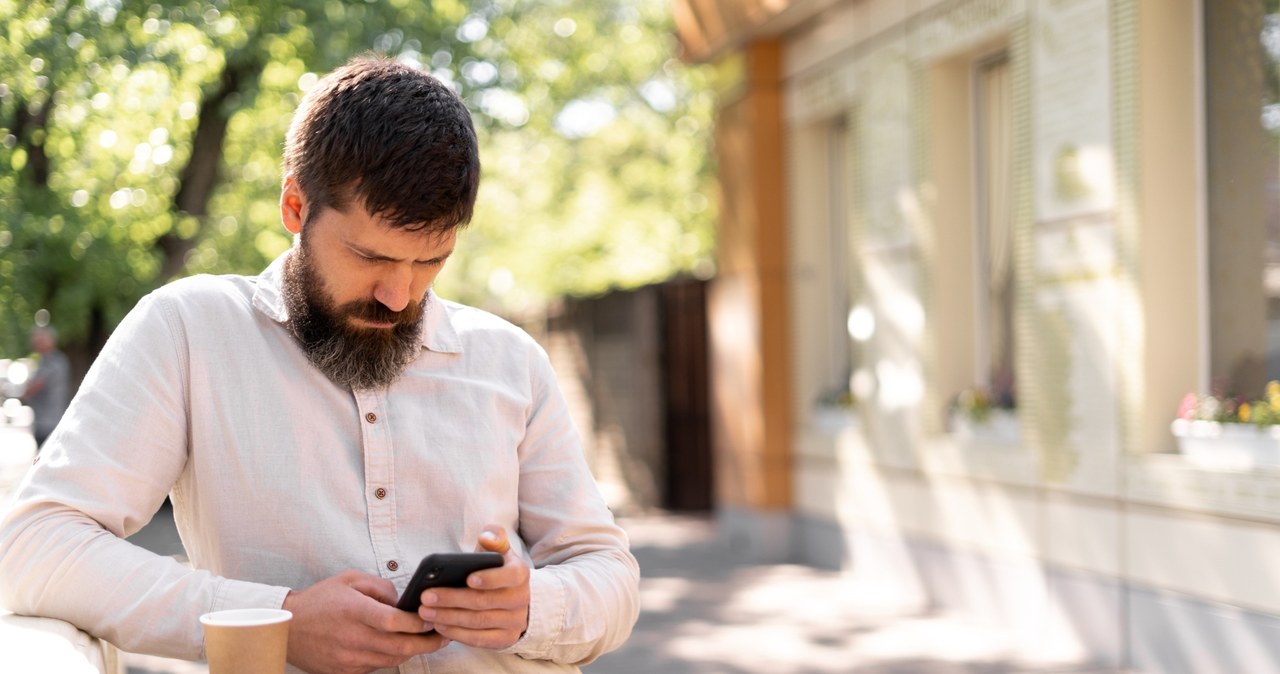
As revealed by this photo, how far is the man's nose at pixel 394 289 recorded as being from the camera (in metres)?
2.34

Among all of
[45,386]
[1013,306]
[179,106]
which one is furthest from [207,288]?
[45,386]

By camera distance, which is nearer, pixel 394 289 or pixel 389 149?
pixel 389 149

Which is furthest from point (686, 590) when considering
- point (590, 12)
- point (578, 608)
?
point (590, 12)

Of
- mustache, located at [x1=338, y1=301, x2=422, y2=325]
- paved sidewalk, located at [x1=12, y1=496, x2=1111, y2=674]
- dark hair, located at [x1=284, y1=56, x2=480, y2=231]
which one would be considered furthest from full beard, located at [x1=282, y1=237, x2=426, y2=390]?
paved sidewalk, located at [x1=12, y1=496, x2=1111, y2=674]

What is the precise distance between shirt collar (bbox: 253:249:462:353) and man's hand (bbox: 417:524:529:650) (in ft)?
1.63

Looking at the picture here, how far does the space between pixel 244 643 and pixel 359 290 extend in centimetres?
74

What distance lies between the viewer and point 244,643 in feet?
5.93

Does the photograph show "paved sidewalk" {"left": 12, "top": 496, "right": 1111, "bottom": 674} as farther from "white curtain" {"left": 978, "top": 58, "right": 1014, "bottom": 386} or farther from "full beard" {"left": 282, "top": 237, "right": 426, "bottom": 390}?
"full beard" {"left": 282, "top": 237, "right": 426, "bottom": 390}

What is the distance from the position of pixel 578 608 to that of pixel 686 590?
6683 mm

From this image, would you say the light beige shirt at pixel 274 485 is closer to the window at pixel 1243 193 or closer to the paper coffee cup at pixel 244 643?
the paper coffee cup at pixel 244 643

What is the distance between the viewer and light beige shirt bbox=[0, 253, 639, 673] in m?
2.15

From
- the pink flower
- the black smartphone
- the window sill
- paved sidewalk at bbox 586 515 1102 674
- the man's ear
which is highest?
the man's ear

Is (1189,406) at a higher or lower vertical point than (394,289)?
lower

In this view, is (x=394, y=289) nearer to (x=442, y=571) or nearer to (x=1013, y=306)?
(x=442, y=571)
